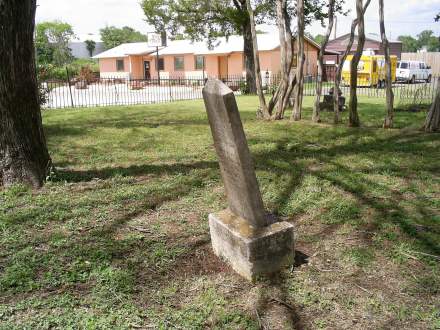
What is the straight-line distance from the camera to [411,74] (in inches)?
1423

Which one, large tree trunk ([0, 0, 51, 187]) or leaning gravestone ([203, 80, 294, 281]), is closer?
leaning gravestone ([203, 80, 294, 281])

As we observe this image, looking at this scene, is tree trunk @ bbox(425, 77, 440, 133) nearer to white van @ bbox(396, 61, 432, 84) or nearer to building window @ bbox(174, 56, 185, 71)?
white van @ bbox(396, 61, 432, 84)

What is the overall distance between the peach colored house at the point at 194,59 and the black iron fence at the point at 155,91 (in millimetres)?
3219

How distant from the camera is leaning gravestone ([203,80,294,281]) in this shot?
3.29m

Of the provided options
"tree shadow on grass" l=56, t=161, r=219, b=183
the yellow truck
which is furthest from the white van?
"tree shadow on grass" l=56, t=161, r=219, b=183

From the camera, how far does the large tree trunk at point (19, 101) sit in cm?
530

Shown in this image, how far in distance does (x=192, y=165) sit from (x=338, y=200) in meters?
2.72

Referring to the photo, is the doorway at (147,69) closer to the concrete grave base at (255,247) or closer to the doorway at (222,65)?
the doorway at (222,65)

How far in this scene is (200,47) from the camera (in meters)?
41.3

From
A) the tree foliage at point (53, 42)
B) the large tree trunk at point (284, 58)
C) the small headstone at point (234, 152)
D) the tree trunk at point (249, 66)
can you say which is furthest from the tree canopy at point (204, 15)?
the tree foliage at point (53, 42)

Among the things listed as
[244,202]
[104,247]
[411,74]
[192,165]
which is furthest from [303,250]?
[411,74]

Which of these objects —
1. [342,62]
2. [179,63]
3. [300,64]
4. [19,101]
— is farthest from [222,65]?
[19,101]

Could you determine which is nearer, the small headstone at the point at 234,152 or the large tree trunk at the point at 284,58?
the small headstone at the point at 234,152

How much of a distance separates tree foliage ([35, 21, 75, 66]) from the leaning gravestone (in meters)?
59.0
